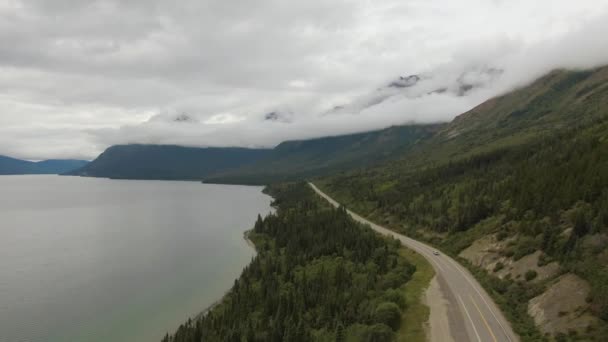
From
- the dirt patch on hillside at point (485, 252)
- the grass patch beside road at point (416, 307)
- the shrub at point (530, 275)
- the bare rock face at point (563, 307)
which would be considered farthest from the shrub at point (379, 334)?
the dirt patch on hillside at point (485, 252)

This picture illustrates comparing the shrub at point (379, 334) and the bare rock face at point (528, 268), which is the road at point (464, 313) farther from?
the bare rock face at point (528, 268)

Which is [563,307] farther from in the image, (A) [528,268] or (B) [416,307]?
(B) [416,307]

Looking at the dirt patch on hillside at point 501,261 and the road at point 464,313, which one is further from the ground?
the dirt patch on hillside at point 501,261

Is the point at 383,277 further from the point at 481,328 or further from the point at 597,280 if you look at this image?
the point at 597,280

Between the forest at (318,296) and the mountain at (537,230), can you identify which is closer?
the mountain at (537,230)

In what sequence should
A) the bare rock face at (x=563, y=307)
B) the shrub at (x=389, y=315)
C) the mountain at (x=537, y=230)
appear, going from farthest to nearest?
the shrub at (x=389, y=315)
the mountain at (x=537, y=230)
the bare rock face at (x=563, y=307)

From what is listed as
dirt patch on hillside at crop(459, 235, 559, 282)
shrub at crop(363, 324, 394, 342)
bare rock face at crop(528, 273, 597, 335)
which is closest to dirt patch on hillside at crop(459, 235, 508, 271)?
dirt patch on hillside at crop(459, 235, 559, 282)
